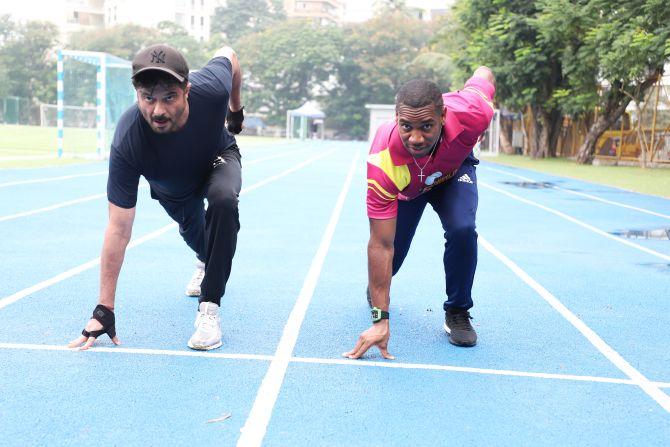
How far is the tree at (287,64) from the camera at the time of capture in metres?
63.8

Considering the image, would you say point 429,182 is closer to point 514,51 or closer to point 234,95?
point 234,95

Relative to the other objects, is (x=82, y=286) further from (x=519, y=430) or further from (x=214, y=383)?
(x=519, y=430)

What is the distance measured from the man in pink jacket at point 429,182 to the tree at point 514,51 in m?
20.0

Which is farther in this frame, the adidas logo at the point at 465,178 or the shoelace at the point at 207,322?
the adidas logo at the point at 465,178

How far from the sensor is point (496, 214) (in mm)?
10641

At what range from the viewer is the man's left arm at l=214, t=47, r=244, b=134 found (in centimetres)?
419

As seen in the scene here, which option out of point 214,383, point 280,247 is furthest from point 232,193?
point 280,247

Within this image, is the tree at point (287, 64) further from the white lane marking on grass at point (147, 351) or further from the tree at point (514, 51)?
the white lane marking on grass at point (147, 351)

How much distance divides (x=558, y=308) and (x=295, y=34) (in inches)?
2485

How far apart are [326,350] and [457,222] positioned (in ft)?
3.07

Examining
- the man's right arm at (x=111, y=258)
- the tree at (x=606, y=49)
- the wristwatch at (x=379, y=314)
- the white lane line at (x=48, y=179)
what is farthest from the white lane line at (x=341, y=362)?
the tree at (x=606, y=49)

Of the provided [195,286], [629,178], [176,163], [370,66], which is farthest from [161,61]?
[370,66]

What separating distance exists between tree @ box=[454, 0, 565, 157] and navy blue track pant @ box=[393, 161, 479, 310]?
19896 millimetres

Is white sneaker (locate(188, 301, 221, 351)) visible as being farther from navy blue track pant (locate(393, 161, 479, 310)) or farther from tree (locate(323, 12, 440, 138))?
tree (locate(323, 12, 440, 138))
